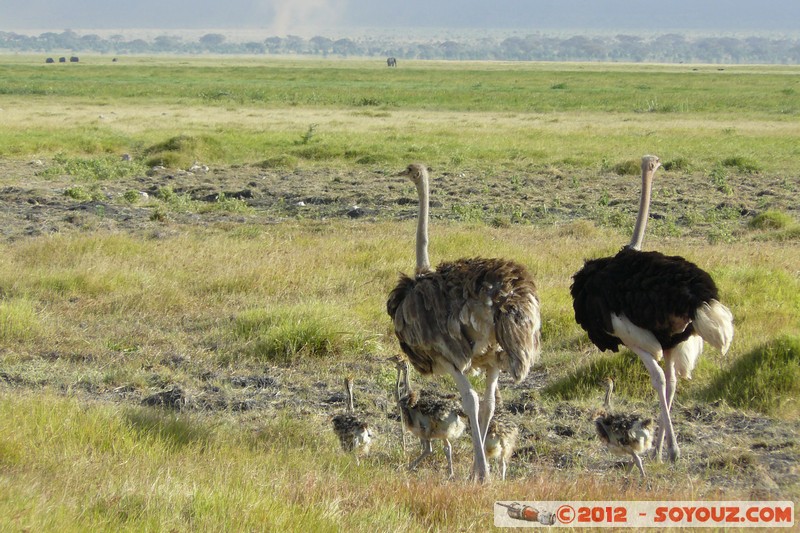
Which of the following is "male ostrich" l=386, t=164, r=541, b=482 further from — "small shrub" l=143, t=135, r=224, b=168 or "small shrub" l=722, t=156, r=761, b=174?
"small shrub" l=722, t=156, r=761, b=174

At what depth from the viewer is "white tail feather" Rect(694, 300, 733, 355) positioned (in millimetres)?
5785

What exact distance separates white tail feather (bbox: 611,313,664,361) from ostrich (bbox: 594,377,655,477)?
0.56 meters

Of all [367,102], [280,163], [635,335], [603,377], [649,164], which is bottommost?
[367,102]

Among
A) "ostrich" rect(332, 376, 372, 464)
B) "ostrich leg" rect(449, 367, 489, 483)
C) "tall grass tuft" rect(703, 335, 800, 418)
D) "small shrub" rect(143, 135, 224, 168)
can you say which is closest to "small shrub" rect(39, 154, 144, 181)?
"small shrub" rect(143, 135, 224, 168)

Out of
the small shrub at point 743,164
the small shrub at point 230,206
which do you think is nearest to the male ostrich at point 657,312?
the small shrub at point 230,206

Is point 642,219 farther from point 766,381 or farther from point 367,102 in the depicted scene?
point 367,102

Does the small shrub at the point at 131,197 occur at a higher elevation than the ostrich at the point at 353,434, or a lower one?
lower

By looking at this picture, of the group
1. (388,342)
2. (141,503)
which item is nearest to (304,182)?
(388,342)

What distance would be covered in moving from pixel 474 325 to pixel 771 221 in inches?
415

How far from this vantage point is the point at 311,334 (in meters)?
8.11

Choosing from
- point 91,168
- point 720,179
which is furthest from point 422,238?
point 91,168

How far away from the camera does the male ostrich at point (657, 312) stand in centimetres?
586

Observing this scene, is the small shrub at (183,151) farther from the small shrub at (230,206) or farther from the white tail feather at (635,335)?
the white tail feather at (635,335)

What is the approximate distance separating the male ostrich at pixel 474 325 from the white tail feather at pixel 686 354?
44.3 inches
